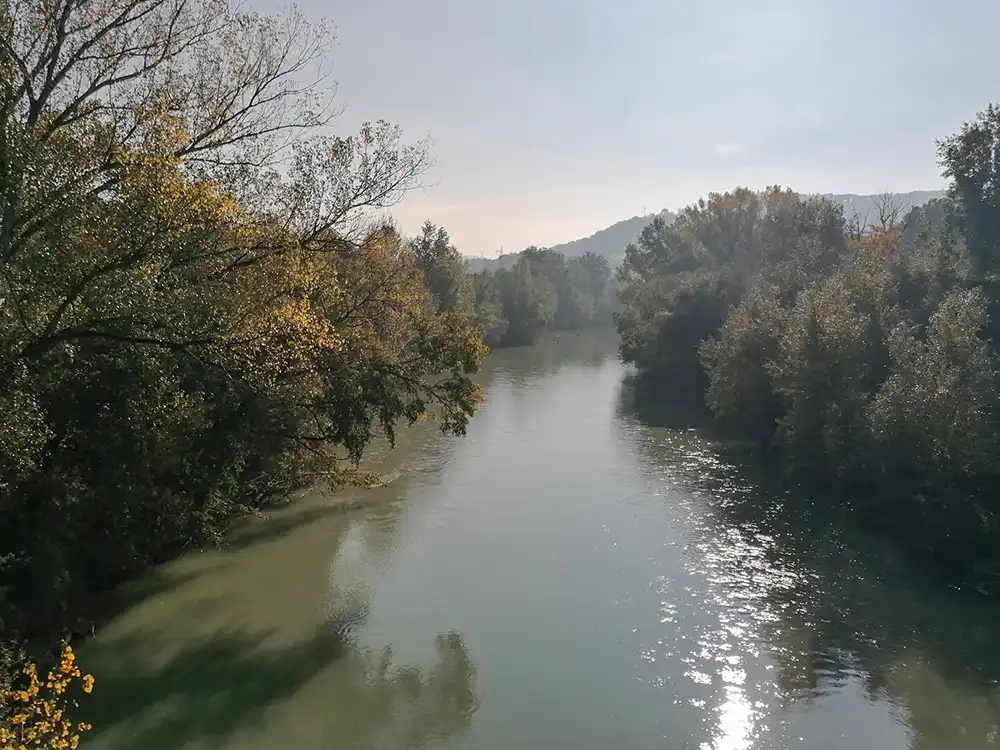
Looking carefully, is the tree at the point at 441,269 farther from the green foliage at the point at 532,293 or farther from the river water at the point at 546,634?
the river water at the point at 546,634

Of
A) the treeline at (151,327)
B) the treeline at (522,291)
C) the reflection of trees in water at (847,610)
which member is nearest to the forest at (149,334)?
the treeline at (151,327)

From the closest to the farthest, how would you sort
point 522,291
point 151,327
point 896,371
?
1. point 151,327
2. point 896,371
3. point 522,291

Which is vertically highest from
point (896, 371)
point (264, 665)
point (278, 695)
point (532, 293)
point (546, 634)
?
point (532, 293)

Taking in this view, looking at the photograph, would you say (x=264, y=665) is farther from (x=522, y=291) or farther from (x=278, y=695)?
(x=522, y=291)

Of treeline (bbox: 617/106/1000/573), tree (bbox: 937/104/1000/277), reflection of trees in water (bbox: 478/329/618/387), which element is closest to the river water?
treeline (bbox: 617/106/1000/573)

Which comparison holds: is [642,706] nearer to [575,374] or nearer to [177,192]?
[177,192]

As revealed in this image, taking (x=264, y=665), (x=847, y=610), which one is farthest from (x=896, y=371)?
(x=264, y=665)
